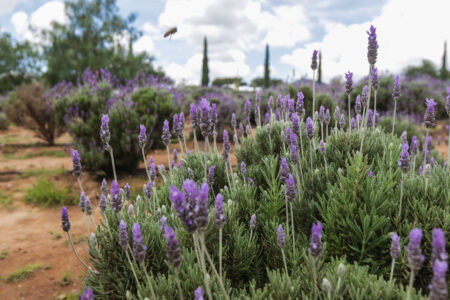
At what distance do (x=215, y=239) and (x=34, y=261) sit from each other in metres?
3.14

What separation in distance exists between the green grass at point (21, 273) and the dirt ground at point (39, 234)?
0.05 metres

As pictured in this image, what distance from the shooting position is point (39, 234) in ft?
16.2

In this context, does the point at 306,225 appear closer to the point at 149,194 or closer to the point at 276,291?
the point at 276,291

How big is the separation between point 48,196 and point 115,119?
206cm

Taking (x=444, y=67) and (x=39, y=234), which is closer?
(x=39, y=234)

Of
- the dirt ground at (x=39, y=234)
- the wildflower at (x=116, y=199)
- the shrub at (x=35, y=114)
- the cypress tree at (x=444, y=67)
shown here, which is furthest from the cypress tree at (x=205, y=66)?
the wildflower at (x=116, y=199)

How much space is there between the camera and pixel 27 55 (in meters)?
41.4

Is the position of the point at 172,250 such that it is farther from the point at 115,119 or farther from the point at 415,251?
the point at 115,119

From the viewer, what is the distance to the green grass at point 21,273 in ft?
11.9

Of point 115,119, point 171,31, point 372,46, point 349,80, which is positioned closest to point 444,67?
point 171,31

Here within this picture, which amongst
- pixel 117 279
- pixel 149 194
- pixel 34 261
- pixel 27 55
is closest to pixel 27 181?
pixel 34 261

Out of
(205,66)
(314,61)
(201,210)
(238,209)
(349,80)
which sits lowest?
(238,209)

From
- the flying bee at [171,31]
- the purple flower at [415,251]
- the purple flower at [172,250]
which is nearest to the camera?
the purple flower at [415,251]

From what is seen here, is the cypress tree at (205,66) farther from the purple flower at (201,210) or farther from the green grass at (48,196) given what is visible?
the purple flower at (201,210)
